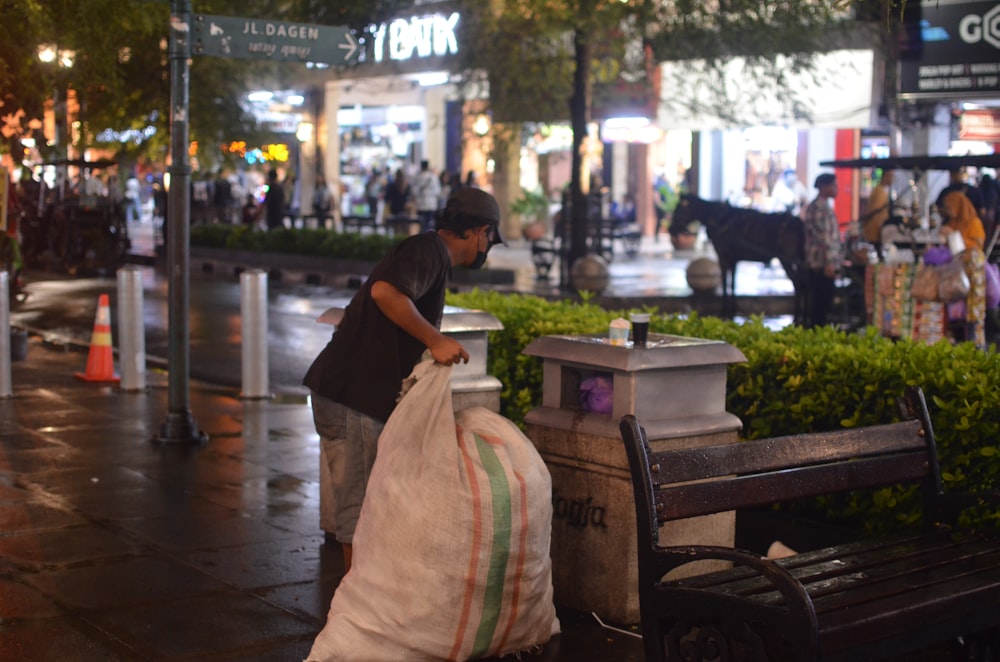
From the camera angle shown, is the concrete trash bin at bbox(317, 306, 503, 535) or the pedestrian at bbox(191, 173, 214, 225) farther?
the pedestrian at bbox(191, 173, 214, 225)

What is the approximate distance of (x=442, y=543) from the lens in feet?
16.1

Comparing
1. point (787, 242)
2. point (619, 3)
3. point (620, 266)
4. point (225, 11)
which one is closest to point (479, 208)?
point (225, 11)

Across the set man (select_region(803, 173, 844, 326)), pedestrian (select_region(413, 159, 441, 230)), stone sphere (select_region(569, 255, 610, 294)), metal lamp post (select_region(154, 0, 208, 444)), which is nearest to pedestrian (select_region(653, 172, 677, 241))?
pedestrian (select_region(413, 159, 441, 230))

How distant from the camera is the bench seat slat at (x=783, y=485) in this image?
14.7 feet

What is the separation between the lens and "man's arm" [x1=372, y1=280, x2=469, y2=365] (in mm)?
5178

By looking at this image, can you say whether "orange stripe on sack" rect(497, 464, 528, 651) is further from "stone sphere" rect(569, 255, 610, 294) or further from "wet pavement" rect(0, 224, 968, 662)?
"stone sphere" rect(569, 255, 610, 294)

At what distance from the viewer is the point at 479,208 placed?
5508 millimetres

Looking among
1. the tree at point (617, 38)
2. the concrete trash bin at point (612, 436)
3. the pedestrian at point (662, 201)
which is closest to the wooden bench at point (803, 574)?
the concrete trash bin at point (612, 436)

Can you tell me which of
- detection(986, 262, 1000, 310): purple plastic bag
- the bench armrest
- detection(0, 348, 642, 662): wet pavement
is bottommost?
detection(0, 348, 642, 662): wet pavement

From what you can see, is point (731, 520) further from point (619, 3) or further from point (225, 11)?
point (619, 3)

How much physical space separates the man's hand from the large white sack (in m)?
0.04

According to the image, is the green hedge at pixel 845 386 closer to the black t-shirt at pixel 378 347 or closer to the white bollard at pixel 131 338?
the black t-shirt at pixel 378 347

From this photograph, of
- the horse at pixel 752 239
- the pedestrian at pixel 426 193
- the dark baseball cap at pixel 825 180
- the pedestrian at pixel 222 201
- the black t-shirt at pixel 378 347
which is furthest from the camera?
the pedestrian at pixel 222 201

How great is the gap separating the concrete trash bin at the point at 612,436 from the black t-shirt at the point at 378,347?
26.9 inches
